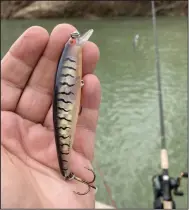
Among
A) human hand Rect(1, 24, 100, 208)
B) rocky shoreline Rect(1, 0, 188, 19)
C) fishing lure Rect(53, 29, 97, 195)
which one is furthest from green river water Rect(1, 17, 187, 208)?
rocky shoreline Rect(1, 0, 188, 19)

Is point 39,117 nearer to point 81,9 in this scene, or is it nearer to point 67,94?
point 67,94

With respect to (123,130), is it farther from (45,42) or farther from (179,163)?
(45,42)

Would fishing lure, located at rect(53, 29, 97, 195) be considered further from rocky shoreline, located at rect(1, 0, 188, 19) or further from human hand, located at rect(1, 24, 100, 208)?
rocky shoreline, located at rect(1, 0, 188, 19)

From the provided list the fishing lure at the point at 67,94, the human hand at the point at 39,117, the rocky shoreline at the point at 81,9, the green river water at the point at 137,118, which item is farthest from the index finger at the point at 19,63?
the rocky shoreline at the point at 81,9

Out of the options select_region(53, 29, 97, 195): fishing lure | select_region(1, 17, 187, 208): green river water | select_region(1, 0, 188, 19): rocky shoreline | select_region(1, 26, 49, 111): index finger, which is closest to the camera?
select_region(53, 29, 97, 195): fishing lure

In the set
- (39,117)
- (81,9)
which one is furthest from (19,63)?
(81,9)

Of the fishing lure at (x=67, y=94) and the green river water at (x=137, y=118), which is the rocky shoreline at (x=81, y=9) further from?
the fishing lure at (x=67, y=94)
